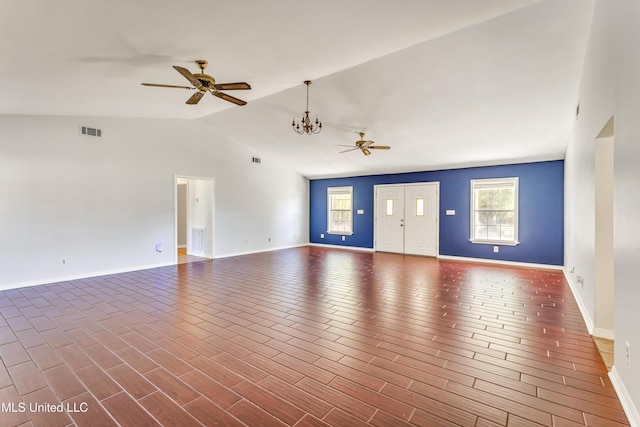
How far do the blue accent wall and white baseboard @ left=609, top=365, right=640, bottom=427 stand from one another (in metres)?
5.14

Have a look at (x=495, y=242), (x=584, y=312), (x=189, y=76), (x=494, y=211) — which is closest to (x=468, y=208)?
(x=494, y=211)

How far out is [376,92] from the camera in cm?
466

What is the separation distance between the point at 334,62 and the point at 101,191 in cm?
488

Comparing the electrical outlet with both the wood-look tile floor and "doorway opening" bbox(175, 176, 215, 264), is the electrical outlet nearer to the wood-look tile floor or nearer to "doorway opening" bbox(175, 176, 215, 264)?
the wood-look tile floor

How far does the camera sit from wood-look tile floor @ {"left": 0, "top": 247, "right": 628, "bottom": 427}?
192 centimetres

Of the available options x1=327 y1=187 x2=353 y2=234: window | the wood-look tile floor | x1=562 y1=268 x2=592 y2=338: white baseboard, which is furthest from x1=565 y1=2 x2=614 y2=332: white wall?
x1=327 y1=187 x2=353 y2=234: window

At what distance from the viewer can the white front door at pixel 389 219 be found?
28.7 ft

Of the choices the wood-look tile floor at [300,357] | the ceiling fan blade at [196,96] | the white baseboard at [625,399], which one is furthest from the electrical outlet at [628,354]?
the ceiling fan blade at [196,96]

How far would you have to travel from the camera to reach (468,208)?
7598mm

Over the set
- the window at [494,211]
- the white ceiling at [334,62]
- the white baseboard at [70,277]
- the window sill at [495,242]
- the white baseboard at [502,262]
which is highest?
the white ceiling at [334,62]

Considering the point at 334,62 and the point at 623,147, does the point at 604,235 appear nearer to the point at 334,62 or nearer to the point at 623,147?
the point at 623,147

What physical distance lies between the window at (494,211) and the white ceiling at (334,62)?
106cm

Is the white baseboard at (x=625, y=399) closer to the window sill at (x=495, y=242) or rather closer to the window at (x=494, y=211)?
the window sill at (x=495, y=242)

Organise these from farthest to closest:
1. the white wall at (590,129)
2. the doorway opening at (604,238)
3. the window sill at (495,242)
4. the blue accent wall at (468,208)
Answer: the window sill at (495,242) → the blue accent wall at (468,208) → the doorway opening at (604,238) → the white wall at (590,129)
